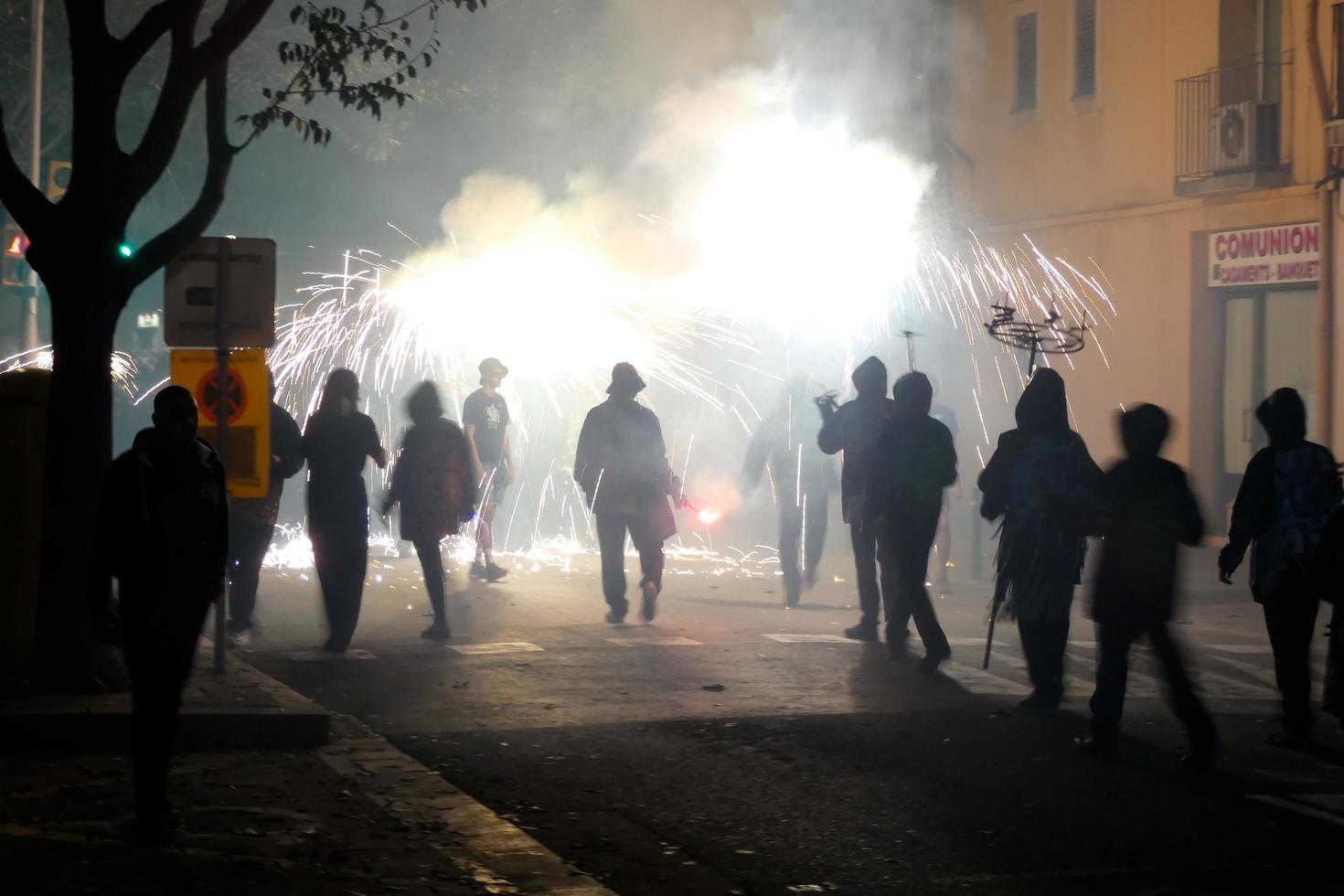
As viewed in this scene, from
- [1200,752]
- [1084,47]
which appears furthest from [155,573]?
[1084,47]

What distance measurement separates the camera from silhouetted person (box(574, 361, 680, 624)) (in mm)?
12758

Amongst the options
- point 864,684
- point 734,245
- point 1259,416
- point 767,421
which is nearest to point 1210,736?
point 1259,416

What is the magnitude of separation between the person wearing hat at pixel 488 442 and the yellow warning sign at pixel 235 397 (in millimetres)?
5636

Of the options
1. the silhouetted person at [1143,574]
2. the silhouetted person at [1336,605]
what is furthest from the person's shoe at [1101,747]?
the silhouetted person at [1336,605]

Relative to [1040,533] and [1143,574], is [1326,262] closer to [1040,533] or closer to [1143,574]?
[1040,533]

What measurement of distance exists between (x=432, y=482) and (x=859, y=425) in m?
2.90

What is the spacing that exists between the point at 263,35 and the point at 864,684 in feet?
69.7

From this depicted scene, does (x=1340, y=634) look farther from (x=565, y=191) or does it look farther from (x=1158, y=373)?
(x=565, y=191)

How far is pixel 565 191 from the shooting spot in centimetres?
3191

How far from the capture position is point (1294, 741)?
8234 mm

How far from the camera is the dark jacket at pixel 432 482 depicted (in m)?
12.0

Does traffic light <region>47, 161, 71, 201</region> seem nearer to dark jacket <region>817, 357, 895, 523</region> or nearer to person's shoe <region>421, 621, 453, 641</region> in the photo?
person's shoe <region>421, 621, 453, 641</region>

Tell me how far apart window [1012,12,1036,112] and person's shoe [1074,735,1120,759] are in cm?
1771

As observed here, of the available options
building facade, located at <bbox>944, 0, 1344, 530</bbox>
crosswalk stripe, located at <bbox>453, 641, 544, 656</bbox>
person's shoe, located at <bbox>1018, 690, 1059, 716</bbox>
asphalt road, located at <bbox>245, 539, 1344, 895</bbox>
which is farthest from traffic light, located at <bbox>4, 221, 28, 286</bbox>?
person's shoe, located at <bbox>1018, 690, 1059, 716</bbox>
